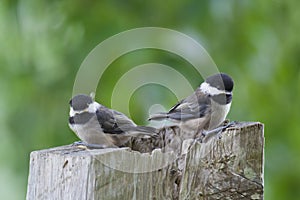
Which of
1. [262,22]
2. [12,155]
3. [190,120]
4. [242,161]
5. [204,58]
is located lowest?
[242,161]

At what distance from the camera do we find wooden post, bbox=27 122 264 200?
1410 millimetres

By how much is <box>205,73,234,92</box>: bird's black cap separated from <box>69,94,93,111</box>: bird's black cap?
0.39 metres

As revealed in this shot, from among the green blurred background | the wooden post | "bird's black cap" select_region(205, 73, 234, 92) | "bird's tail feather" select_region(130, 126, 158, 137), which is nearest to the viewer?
the wooden post

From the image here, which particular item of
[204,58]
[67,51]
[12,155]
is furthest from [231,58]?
[12,155]

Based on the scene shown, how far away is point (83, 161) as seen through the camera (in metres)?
1.40

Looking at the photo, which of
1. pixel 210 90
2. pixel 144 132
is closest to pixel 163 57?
pixel 210 90

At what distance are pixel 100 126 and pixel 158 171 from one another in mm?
458

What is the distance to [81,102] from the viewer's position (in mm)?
1973

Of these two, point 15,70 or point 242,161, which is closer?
point 242,161

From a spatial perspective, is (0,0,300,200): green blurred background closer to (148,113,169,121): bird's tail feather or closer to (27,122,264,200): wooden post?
(148,113,169,121): bird's tail feather

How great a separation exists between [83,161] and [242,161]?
17.4 inches

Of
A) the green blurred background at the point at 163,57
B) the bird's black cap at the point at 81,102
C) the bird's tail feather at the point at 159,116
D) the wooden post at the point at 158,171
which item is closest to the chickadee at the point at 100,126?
the bird's black cap at the point at 81,102

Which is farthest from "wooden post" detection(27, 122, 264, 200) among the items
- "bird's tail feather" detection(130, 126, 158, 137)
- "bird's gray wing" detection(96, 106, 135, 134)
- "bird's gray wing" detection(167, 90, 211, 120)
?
"bird's gray wing" detection(167, 90, 211, 120)

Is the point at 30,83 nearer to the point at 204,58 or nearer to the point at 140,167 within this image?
Result: the point at 204,58
